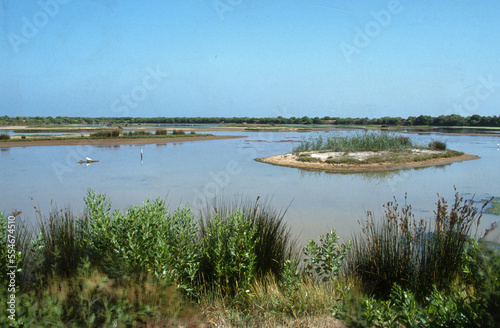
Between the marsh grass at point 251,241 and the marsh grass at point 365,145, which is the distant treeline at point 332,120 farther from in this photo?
the marsh grass at point 251,241

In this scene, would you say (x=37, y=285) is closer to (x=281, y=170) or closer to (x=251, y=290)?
(x=251, y=290)

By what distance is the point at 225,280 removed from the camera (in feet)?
13.0

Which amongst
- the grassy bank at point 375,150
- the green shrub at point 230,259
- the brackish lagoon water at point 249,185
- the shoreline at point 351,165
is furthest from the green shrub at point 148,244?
the grassy bank at point 375,150

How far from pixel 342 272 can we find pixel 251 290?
55.6 inches

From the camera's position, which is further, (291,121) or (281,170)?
(291,121)

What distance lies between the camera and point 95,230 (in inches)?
151

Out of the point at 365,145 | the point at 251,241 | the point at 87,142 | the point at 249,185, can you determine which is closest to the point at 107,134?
the point at 87,142

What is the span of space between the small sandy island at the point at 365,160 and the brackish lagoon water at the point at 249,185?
3.75ft

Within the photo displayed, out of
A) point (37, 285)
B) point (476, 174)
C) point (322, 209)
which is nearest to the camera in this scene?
point (37, 285)

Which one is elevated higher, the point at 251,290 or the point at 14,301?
the point at 14,301

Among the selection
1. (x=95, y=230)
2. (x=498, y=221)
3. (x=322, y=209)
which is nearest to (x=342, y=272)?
(x=95, y=230)

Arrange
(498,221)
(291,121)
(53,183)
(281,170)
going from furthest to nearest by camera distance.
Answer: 1. (291,121)
2. (281,170)
3. (53,183)
4. (498,221)

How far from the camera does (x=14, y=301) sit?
2.66m

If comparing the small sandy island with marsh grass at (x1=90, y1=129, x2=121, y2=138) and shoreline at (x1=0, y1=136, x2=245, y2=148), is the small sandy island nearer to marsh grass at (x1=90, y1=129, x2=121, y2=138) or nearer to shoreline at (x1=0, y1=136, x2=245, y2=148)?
shoreline at (x1=0, y1=136, x2=245, y2=148)
